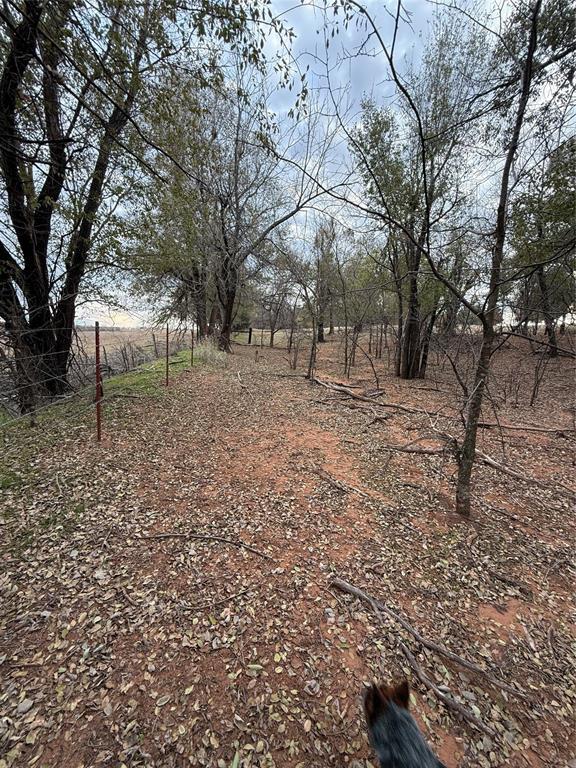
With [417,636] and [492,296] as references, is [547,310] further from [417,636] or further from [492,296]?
[417,636]

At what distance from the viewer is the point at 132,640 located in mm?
1802

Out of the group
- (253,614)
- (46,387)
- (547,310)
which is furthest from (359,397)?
(46,387)

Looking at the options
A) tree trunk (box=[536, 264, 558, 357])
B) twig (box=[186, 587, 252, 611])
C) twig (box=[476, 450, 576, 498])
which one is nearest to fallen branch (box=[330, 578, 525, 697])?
twig (box=[186, 587, 252, 611])

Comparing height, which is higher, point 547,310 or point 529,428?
point 547,310

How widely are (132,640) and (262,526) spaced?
1230mm

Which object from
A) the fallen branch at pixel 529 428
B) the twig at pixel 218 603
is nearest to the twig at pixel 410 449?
the fallen branch at pixel 529 428

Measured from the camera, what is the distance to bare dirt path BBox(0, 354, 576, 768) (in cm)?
142

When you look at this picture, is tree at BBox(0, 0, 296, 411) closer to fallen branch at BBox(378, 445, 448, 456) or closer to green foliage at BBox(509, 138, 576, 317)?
green foliage at BBox(509, 138, 576, 317)

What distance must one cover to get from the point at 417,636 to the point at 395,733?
4.74 ft

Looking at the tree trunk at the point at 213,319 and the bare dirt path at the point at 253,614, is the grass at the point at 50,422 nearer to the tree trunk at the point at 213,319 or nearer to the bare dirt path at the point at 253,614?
the bare dirt path at the point at 253,614

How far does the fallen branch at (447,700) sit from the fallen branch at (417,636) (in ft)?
0.47

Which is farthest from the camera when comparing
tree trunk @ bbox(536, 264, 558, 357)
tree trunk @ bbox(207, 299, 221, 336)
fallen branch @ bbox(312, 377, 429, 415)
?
tree trunk @ bbox(207, 299, 221, 336)

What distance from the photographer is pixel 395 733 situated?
74cm

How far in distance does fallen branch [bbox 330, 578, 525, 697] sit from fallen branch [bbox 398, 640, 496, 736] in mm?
143
